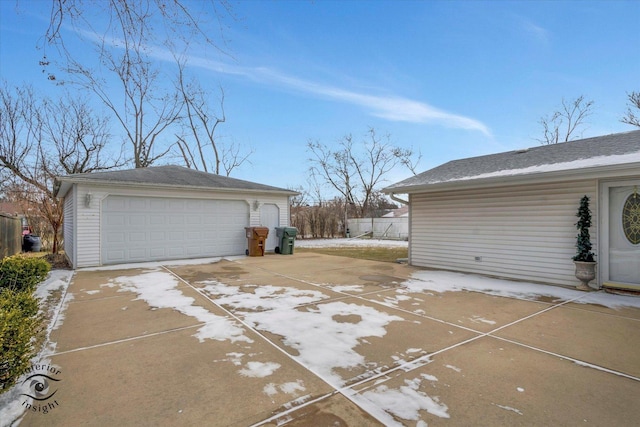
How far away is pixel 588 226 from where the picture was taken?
574cm

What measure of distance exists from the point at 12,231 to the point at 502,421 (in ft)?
40.4

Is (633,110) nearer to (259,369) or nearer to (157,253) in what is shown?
(259,369)

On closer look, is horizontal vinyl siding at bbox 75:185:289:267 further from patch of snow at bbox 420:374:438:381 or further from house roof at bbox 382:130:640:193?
patch of snow at bbox 420:374:438:381

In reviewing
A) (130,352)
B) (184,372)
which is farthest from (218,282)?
(184,372)

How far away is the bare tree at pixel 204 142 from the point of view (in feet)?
70.5

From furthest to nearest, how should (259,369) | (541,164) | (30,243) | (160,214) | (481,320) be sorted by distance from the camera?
(30,243) → (160,214) → (541,164) → (481,320) → (259,369)

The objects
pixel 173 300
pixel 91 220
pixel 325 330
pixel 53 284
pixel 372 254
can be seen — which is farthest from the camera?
pixel 372 254

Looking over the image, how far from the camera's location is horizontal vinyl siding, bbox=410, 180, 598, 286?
6215mm

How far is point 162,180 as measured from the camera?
387 inches

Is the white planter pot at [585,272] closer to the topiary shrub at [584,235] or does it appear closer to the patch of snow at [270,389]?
the topiary shrub at [584,235]

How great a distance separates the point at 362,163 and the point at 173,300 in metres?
25.2

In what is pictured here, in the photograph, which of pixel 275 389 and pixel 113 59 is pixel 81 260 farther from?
pixel 275 389

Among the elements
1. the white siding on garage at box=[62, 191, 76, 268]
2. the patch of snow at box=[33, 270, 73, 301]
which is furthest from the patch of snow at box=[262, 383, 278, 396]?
the white siding on garage at box=[62, 191, 76, 268]

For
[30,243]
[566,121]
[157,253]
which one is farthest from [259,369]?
[566,121]
